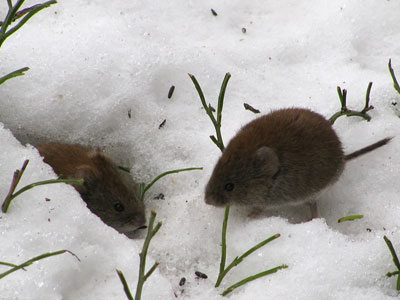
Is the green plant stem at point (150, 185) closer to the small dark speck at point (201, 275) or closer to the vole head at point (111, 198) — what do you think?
the vole head at point (111, 198)

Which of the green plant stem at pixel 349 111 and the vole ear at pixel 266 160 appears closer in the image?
the vole ear at pixel 266 160

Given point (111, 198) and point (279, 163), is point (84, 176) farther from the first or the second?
point (279, 163)

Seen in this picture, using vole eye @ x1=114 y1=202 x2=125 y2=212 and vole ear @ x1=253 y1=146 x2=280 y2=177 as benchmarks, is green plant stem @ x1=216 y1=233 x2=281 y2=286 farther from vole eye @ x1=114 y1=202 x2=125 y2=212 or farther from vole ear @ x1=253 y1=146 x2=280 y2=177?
vole eye @ x1=114 y1=202 x2=125 y2=212

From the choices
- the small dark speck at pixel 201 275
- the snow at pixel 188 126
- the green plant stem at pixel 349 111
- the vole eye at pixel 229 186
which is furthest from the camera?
the green plant stem at pixel 349 111

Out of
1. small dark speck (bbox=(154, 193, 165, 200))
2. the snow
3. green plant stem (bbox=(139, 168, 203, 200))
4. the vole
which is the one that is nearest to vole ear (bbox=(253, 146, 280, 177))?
the vole

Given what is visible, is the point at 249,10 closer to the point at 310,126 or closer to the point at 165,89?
the point at 165,89

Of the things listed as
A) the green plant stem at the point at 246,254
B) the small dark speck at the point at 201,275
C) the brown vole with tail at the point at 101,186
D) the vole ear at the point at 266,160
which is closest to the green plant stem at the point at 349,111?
the vole ear at the point at 266,160
